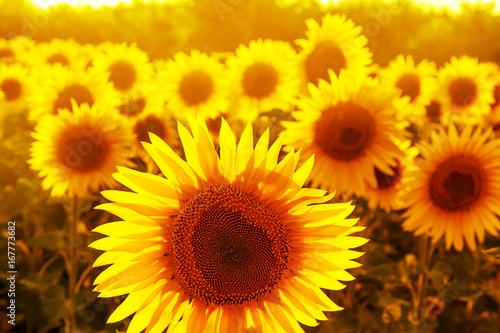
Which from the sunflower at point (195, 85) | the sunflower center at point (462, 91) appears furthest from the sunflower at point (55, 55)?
the sunflower center at point (462, 91)

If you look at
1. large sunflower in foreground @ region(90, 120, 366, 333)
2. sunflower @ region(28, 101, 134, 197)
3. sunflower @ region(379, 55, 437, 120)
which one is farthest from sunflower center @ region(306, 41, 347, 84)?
large sunflower in foreground @ region(90, 120, 366, 333)

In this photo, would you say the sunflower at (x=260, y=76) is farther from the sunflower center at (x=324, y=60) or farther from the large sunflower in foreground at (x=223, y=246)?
the large sunflower in foreground at (x=223, y=246)

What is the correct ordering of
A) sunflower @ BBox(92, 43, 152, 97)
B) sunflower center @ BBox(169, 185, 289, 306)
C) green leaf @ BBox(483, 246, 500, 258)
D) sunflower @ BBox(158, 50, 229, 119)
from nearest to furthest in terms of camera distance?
green leaf @ BBox(483, 246, 500, 258), sunflower center @ BBox(169, 185, 289, 306), sunflower @ BBox(158, 50, 229, 119), sunflower @ BBox(92, 43, 152, 97)

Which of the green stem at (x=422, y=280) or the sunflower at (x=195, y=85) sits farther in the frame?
the sunflower at (x=195, y=85)

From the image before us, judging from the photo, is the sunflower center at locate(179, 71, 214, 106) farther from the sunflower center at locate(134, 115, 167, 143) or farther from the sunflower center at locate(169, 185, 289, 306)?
the sunflower center at locate(169, 185, 289, 306)

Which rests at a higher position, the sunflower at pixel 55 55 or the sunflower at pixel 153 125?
the sunflower at pixel 55 55

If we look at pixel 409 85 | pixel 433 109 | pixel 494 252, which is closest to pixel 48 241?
pixel 494 252
